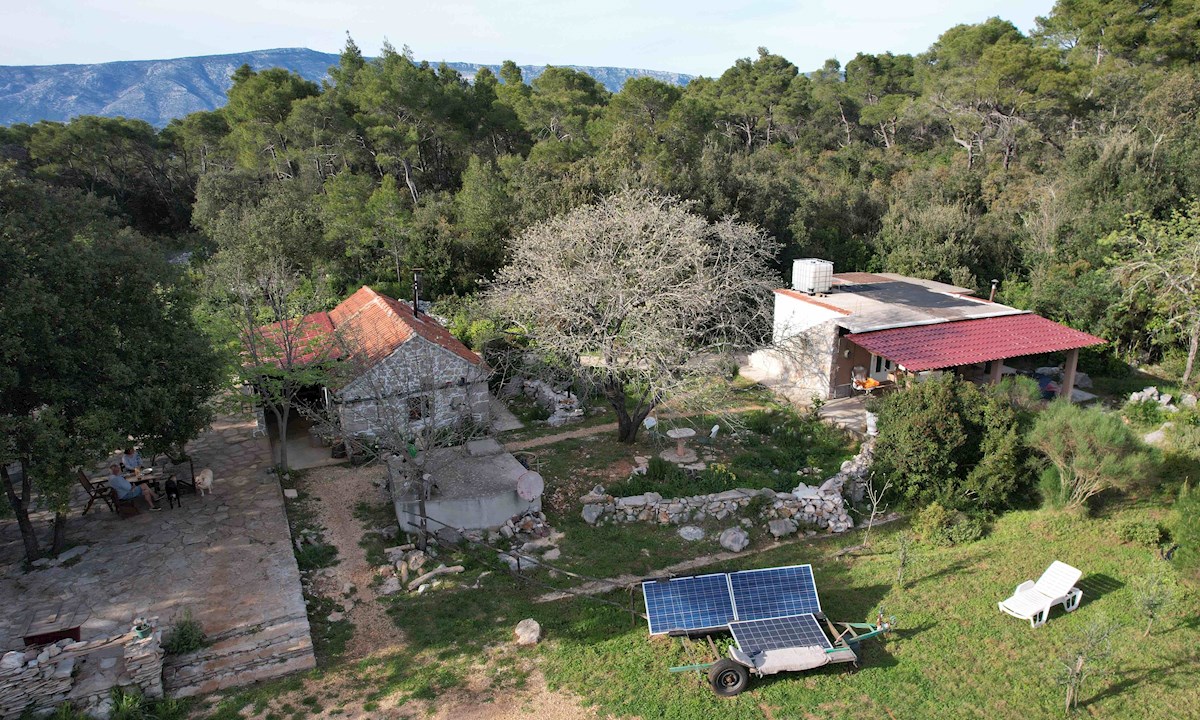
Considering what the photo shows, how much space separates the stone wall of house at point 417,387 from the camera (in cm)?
1661

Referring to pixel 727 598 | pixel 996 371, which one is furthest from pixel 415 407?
pixel 996 371

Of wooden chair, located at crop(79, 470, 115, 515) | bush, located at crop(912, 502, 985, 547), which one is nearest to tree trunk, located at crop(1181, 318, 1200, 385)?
bush, located at crop(912, 502, 985, 547)

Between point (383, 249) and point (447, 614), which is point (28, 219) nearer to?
point (447, 614)

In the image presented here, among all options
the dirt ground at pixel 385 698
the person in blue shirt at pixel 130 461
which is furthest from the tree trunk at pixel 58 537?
the dirt ground at pixel 385 698

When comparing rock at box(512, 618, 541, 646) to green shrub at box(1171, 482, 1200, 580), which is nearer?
rock at box(512, 618, 541, 646)

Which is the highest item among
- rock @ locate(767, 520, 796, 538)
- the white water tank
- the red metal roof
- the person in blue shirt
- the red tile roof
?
the white water tank

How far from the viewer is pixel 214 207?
31.5m

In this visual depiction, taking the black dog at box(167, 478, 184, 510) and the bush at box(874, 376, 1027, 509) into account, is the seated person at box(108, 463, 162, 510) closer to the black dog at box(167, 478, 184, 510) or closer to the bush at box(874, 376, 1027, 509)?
the black dog at box(167, 478, 184, 510)

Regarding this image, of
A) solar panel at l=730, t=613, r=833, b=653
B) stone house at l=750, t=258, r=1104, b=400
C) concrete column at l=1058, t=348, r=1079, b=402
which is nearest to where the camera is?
solar panel at l=730, t=613, r=833, b=653

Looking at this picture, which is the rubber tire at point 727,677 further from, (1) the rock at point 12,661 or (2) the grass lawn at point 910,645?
(1) the rock at point 12,661

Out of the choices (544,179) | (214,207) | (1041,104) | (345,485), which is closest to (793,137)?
(1041,104)

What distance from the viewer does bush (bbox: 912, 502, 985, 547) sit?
1377cm

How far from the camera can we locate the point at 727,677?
9695mm

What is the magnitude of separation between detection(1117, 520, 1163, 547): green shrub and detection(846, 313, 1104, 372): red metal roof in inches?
234
